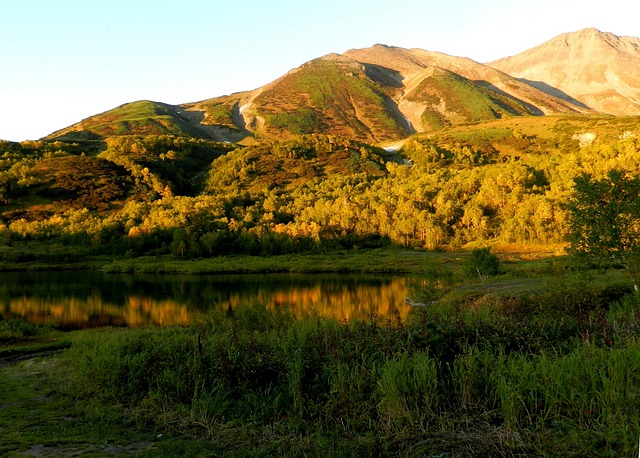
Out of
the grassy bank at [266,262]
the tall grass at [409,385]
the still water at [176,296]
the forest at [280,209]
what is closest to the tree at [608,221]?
the tall grass at [409,385]

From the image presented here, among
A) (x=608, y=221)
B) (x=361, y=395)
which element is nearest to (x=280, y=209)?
(x=608, y=221)

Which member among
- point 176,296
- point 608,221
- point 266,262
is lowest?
point 266,262

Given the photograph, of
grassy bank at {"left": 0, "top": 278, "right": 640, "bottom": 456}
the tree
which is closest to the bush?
the tree

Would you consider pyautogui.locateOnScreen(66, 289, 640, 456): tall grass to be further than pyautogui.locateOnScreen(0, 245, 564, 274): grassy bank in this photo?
No

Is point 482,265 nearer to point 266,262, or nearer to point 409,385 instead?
point 409,385

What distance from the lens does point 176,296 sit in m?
61.4

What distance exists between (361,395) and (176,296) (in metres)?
56.2

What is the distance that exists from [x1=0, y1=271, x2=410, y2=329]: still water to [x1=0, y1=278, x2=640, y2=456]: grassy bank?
1860 cm

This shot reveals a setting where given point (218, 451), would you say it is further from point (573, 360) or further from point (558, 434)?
point (573, 360)

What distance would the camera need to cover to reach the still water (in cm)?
4425

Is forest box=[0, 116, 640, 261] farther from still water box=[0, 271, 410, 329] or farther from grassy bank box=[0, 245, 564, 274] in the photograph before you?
still water box=[0, 271, 410, 329]

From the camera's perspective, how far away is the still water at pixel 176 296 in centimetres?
4425

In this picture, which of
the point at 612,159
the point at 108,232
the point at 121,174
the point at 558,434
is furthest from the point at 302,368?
the point at 121,174

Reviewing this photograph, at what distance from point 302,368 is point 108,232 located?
452ft
